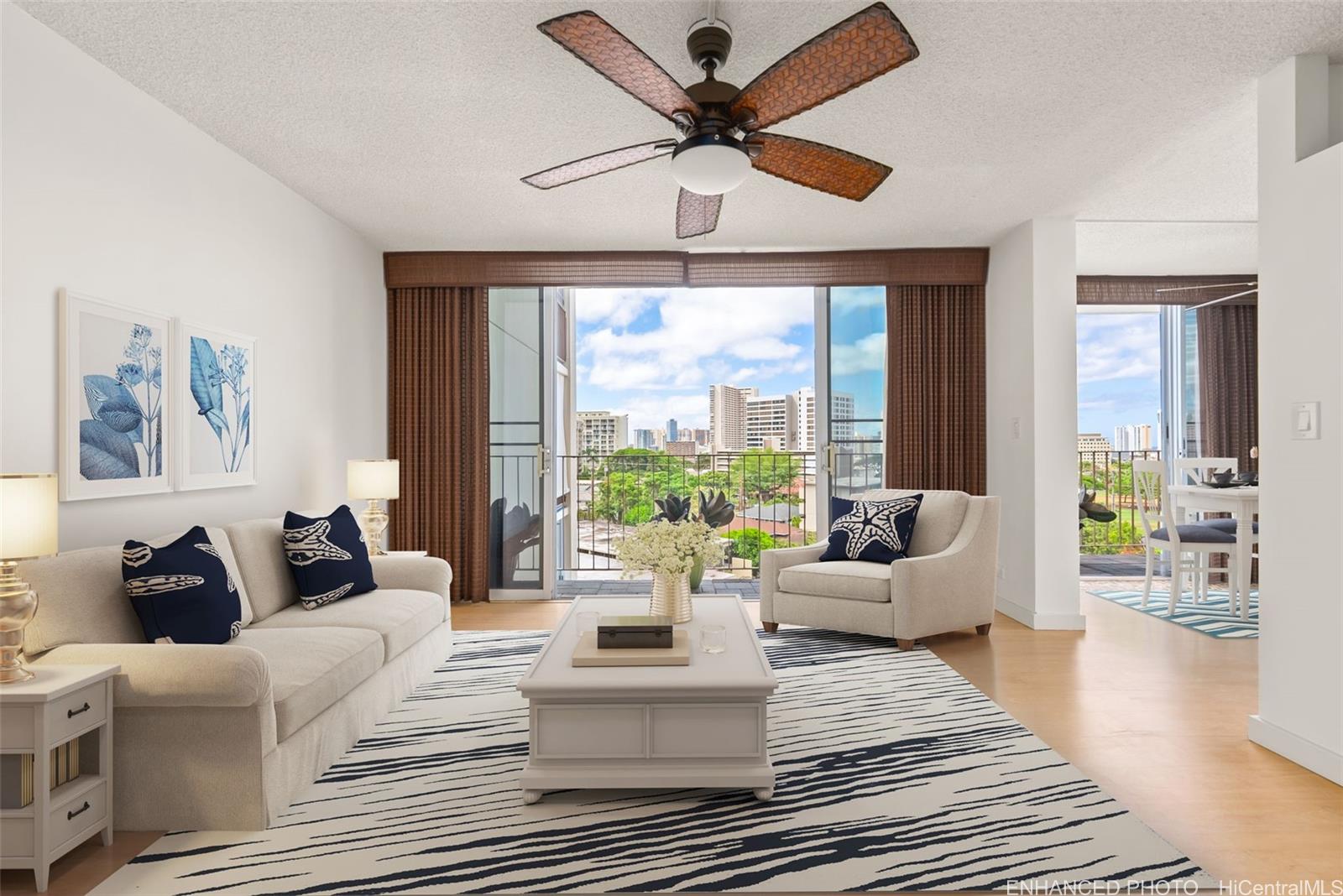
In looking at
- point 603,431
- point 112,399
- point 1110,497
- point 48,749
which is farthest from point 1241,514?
point 112,399

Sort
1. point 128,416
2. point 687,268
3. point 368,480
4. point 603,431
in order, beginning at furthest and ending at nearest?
1. point 603,431
2. point 687,268
3. point 368,480
4. point 128,416

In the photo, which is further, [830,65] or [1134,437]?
[1134,437]

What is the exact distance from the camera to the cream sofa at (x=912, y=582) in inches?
171

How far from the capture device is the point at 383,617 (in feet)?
11.1

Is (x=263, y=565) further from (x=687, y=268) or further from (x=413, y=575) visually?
(x=687, y=268)

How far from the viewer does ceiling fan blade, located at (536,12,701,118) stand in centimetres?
214

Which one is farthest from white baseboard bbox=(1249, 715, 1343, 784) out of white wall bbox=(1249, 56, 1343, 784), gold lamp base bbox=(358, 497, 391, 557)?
gold lamp base bbox=(358, 497, 391, 557)

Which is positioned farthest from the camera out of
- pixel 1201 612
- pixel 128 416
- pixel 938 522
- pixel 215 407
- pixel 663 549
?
pixel 1201 612

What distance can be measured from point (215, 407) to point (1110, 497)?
25.9 feet

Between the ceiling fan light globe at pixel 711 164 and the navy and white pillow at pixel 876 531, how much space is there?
2719mm

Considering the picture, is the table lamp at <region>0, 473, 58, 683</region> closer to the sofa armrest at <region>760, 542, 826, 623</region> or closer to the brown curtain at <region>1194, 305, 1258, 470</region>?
the sofa armrest at <region>760, 542, 826, 623</region>

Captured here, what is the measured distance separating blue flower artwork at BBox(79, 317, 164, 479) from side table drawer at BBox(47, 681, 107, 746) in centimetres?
104

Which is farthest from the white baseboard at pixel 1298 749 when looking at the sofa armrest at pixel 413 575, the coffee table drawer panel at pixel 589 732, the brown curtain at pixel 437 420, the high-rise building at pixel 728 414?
the high-rise building at pixel 728 414

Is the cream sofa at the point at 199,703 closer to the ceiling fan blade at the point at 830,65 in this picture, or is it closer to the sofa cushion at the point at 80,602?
the sofa cushion at the point at 80,602
